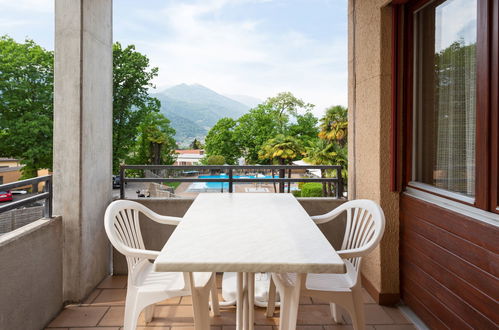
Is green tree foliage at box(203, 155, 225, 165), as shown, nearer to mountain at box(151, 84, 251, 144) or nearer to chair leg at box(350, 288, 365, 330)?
mountain at box(151, 84, 251, 144)

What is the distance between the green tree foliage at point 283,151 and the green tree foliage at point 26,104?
11.8 metres

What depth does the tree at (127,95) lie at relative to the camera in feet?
57.9

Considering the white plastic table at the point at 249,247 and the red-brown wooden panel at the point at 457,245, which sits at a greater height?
the white plastic table at the point at 249,247

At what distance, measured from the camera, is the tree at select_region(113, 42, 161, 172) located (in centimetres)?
1764

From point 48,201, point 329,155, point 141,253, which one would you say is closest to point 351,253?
point 141,253

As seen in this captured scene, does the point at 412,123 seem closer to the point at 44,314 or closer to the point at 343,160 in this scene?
the point at 44,314

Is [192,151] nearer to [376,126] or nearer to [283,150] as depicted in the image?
[283,150]

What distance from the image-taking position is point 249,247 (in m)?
1.29

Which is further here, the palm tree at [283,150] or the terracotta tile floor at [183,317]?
the palm tree at [283,150]

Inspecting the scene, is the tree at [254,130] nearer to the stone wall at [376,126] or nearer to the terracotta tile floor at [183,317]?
the stone wall at [376,126]

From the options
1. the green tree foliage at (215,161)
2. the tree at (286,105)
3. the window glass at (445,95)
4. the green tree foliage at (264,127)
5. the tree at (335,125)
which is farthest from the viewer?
the tree at (286,105)

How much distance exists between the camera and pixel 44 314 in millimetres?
2047

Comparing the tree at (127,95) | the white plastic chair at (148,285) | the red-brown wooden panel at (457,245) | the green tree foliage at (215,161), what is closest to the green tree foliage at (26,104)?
the tree at (127,95)

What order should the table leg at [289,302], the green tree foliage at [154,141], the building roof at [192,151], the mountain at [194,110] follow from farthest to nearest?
the building roof at [192,151]
the mountain at [194,110]
the green tree foliage at [154,141]
the table leg at [289,302]
